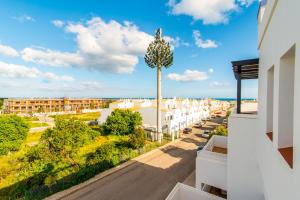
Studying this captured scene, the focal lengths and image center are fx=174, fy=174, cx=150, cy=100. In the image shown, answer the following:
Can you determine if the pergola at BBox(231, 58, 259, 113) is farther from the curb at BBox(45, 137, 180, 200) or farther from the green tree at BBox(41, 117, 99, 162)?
the green tree at BBox(41, 117, 99, 162)

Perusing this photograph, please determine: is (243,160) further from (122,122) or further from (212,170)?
(122,122)

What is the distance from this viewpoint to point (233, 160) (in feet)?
21.1

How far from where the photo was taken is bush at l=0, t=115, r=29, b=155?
21906 mm

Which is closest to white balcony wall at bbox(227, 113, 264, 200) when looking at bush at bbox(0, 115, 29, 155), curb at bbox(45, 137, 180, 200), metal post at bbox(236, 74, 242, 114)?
metal post at bbox(236, 74, 242, 114)

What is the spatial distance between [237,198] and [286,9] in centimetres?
651

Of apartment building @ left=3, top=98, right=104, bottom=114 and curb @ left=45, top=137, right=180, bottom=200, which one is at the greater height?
apartment building @ left=3, top=98, right=104, bottom=114

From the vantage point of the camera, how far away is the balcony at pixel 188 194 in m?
6.42

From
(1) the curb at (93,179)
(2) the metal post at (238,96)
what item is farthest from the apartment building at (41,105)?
(2) the metal post at (238,96)

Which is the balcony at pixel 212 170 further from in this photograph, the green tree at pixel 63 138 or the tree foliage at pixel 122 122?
the tree foliage at pixel 122 122

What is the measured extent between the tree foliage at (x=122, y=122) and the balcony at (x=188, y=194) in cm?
2188

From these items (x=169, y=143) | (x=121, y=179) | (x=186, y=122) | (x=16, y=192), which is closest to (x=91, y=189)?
(x=121, y=179)

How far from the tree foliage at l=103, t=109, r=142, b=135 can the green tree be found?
39.5 ft

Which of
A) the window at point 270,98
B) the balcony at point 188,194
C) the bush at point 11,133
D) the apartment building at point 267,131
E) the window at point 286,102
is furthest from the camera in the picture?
the bush at point 11,133

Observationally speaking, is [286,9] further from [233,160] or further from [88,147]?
[88,147]
